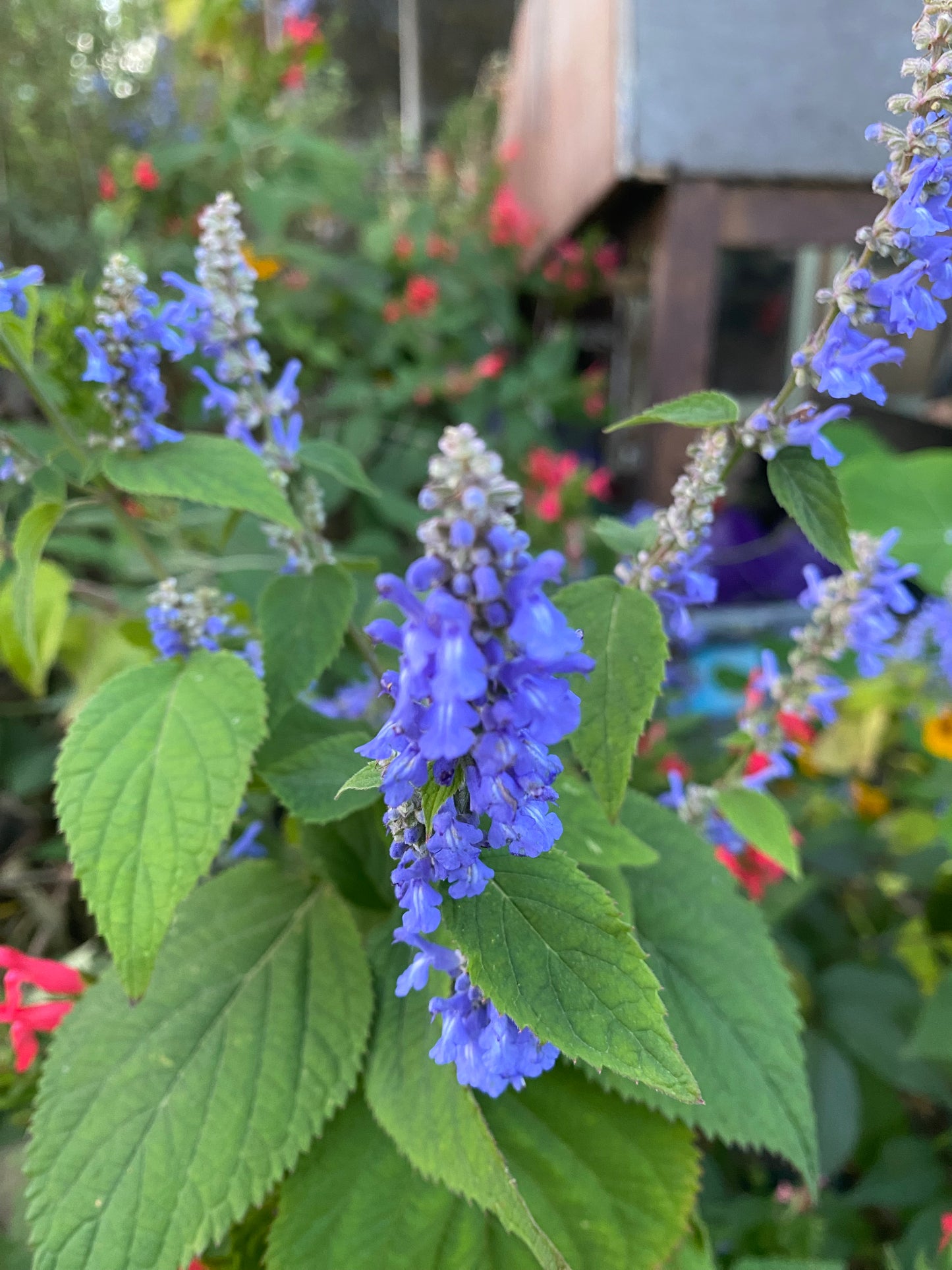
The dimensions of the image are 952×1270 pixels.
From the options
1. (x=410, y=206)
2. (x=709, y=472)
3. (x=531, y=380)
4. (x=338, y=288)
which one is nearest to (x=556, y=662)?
(x=709, y=472)

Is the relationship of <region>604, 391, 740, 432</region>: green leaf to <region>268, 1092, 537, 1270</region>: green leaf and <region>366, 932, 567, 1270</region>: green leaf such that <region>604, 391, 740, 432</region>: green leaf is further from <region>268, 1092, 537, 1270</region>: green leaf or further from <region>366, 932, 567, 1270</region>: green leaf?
<region>268, 1092, 537, 1270</region>: green leaf

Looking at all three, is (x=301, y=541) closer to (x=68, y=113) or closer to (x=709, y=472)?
(x=709, y=472)

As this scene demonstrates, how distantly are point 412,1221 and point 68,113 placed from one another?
2.22 meters

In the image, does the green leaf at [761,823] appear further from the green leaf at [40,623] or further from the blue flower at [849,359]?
the green leaf at [40,623]

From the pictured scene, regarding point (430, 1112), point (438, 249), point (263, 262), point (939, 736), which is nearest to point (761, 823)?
point (430, 1112)

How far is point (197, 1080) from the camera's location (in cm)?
60

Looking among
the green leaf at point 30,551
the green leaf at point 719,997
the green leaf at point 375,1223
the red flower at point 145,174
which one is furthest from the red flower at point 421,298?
the green leaf at point 375,1223

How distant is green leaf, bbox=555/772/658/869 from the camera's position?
0.56 m

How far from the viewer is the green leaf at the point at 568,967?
14.5 inches

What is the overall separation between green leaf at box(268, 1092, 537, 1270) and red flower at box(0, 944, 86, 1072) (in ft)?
0.83

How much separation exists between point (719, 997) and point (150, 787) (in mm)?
481

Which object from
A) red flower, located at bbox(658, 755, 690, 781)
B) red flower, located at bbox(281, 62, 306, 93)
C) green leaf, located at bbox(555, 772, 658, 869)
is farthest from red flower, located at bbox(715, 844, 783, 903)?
red flower, located at bbox(281, 62, 306, 93)

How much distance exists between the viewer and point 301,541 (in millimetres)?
720

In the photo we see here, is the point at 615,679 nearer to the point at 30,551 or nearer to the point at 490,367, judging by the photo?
the point at 30,551
